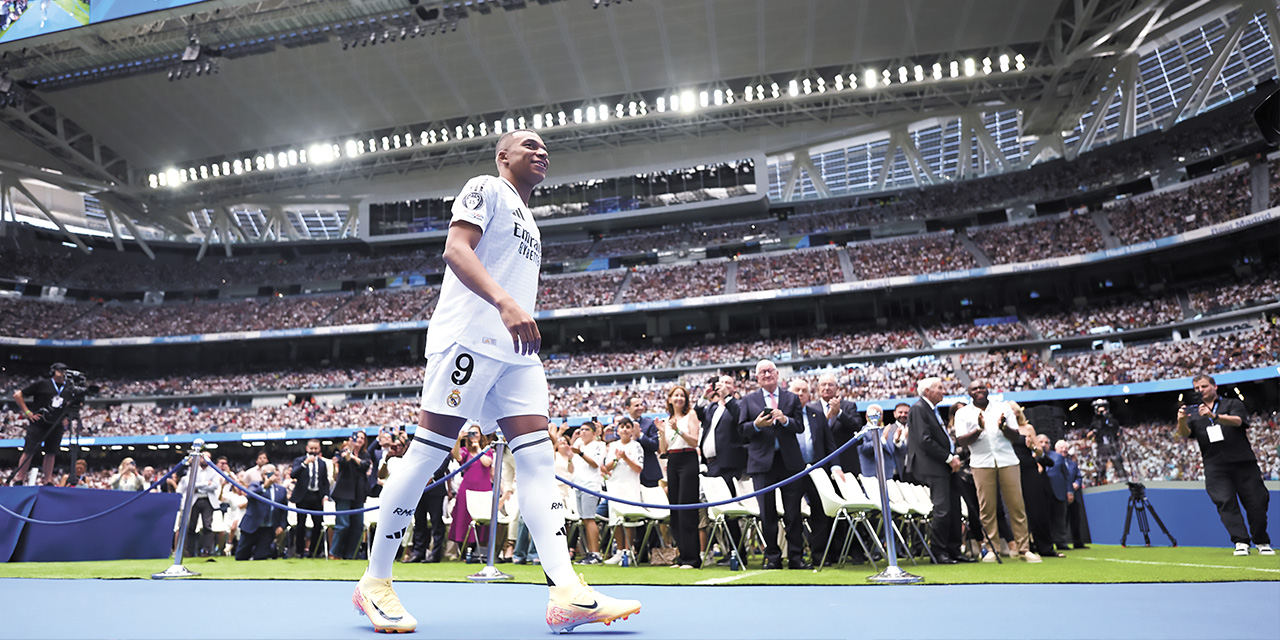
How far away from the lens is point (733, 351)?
33938mm

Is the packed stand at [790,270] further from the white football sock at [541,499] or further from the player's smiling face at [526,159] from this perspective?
the white football sock at [541,499]

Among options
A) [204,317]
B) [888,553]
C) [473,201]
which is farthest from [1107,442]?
[204,317]

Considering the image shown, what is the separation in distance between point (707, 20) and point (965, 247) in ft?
53.5

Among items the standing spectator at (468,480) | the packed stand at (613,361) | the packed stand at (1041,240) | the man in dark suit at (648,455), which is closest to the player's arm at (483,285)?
the man in dark suit at (648,455)

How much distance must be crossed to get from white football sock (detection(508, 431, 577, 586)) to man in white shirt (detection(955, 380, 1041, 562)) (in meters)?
6.13

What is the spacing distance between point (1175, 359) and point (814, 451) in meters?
24.8

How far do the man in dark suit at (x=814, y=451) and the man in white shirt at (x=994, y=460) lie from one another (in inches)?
58.3

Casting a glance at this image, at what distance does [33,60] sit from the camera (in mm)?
24609

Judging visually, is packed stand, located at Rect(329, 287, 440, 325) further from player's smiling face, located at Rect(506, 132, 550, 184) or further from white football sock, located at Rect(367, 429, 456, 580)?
white football sock, located at Rect(367, 429, 456, 580)

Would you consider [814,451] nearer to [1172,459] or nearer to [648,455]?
[648,455]

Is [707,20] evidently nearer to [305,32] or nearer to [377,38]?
[377,38]

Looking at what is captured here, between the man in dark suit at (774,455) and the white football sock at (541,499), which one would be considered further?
the man in dark suit at (774,455)

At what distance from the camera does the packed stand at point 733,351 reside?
33222 mm

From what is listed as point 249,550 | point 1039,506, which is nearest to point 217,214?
point 249,550
